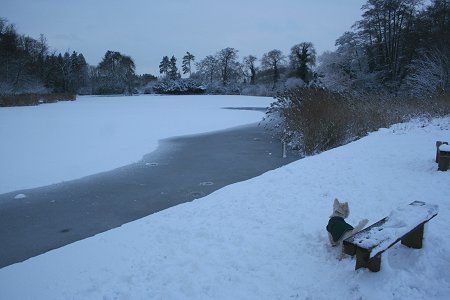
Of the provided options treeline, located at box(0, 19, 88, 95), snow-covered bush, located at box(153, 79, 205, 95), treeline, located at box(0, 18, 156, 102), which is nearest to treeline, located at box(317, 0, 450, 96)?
snow-covered bush, located at box(153, 79, 205, 95)

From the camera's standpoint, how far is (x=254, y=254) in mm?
3668

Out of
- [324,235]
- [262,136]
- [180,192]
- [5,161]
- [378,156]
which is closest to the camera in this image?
[324,235]

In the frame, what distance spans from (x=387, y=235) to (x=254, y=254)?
140 centimetres

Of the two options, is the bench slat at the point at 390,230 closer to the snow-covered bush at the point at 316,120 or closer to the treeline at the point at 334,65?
the snow-covered bush at the point at 316,120

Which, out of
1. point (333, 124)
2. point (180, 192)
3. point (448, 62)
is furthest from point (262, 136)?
point (448, 62)

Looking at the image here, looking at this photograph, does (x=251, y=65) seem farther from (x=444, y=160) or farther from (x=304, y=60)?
(x=444, y=160)

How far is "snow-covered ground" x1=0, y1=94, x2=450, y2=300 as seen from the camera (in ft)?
9.75

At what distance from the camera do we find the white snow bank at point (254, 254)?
9.75ft

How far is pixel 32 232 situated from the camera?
483 centimetres

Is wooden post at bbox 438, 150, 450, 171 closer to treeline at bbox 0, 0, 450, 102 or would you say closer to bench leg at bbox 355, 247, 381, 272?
bench leg at bbox 355, 247, 381, 272

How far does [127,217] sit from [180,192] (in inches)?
55.0

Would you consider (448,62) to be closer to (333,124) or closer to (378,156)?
(333,124)

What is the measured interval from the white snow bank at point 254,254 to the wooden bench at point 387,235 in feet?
0.35

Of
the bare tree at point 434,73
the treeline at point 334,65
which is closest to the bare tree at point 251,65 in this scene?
the treeline at point 334,65
